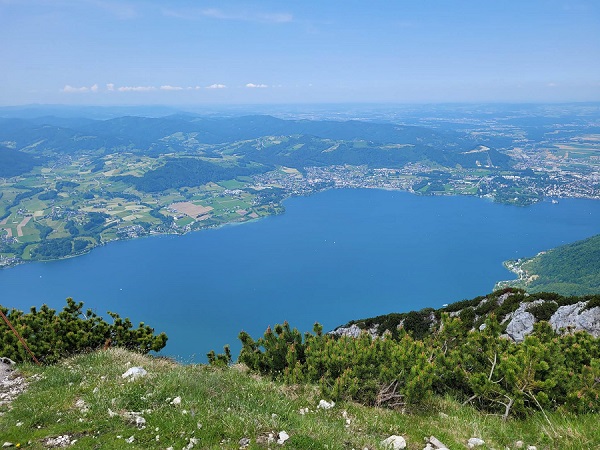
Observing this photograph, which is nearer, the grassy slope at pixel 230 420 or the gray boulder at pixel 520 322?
the grassy slope at pixel 230 420

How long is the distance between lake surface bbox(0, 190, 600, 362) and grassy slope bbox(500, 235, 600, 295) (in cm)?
867

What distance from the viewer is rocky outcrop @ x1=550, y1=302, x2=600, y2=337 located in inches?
683

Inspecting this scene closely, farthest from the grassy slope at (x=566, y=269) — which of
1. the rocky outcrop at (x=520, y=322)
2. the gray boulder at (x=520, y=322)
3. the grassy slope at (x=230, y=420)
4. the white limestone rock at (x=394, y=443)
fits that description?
the white limestone rock at (x=394, y=443)

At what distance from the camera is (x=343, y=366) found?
922 centimetres

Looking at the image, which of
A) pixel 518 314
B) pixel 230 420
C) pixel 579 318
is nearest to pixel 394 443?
pixel 230 420

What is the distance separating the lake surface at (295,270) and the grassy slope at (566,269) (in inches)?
341

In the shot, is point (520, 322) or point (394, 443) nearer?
point (394, 443)

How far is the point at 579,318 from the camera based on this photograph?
1789 centimetres

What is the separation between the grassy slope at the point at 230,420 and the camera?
609 centimetres

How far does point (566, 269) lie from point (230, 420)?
10406 centimetres

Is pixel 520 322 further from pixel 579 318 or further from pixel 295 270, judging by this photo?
pixel 295 270

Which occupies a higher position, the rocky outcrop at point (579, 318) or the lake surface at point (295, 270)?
the rocky outcrop at point (579, 318)

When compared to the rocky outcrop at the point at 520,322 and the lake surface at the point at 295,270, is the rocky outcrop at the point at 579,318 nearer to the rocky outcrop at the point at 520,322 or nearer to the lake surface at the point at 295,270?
the rocky outcrop at the point at 520,322

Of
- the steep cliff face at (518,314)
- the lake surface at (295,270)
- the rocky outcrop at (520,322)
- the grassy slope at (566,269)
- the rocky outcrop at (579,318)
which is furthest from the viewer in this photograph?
the lake surface at (295,270)
